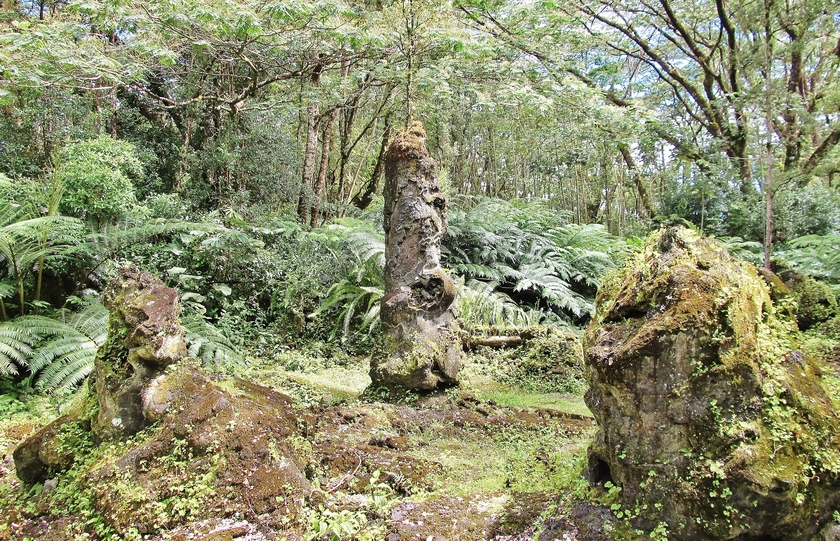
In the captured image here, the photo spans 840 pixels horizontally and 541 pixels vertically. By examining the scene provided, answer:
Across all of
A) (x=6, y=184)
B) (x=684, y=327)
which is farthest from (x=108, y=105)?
(x=684, y=327)

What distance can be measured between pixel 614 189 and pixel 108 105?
53.9ft

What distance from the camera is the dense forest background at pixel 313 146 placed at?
→ 616 cm

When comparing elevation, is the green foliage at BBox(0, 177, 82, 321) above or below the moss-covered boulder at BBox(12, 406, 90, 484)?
above

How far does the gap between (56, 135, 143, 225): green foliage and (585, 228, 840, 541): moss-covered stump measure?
6729mm

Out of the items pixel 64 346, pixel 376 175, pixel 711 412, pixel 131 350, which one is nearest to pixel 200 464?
pixel 131 350

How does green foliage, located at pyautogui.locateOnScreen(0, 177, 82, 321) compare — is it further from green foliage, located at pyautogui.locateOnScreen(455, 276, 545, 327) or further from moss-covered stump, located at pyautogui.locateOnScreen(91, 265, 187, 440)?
green foliage, located at pyautogui.locateOnScreen(455, 276, 545, 327)

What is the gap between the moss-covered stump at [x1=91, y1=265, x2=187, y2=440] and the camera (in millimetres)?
2400

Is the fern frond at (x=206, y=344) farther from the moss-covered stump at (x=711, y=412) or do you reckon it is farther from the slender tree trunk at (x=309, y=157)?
the slender tree trunk at (x=309, y=157)

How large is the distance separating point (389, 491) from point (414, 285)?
7.69ft

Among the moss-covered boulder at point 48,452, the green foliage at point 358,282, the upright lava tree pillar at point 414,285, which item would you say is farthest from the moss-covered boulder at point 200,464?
the green foliage at point 358,282

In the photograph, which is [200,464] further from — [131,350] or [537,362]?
[537,362]

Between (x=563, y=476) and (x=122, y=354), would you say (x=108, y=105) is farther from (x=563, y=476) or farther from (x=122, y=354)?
(x=563, y=476)

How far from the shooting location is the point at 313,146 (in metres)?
11.1

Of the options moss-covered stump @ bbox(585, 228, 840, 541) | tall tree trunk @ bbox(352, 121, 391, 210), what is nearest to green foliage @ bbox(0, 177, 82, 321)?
moss-covered stump @ bbox(585, 228, 840, 541)
